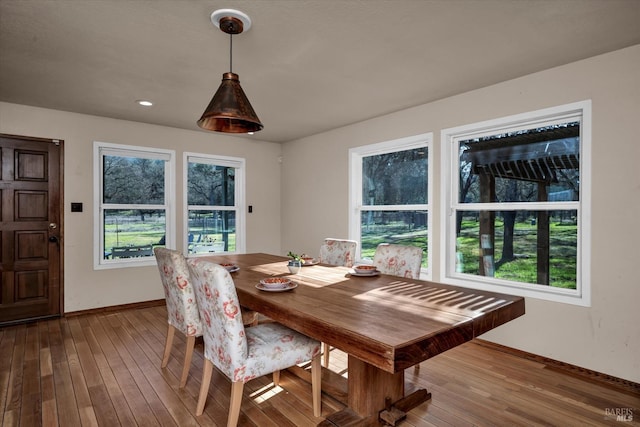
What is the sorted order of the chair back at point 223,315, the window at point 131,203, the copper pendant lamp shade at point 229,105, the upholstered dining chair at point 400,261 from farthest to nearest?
the window at point 131,203 < the upholstered dining chair at point 400,261 < the copper pendant lamp shade at point 229,105 < the chair back at point 223,315

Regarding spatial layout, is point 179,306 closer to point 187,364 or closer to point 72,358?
point 187,364

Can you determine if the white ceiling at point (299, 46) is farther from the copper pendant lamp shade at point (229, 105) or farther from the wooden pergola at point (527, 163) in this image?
the wooden pergola at point (527, 163)

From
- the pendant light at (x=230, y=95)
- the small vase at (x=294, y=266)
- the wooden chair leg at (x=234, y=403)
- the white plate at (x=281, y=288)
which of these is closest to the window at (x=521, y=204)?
the small vase at (x=294, y=266)

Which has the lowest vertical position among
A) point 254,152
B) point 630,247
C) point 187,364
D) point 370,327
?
point 187,364

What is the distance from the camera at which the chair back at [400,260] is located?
285 cm

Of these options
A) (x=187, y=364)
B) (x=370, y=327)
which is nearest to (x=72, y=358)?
(x=187, y=364)

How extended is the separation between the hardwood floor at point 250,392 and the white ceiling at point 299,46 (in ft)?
7.95

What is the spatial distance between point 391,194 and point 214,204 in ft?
8.78

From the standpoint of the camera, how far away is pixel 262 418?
2131mm

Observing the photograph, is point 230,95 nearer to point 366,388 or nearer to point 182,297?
point 182,297

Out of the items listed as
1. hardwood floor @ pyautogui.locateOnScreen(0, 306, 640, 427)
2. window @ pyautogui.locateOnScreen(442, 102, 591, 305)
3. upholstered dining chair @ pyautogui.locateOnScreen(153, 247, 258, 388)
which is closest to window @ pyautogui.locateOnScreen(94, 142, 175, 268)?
hardwood floor @ pyautogui.locateOnScreen(0, 306, 640, 427)

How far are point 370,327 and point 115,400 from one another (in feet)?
6.38

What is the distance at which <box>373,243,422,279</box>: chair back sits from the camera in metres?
2.85

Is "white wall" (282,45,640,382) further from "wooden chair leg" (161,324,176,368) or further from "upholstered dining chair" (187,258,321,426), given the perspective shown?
"wooden chair leg" (161,324,176,368)
